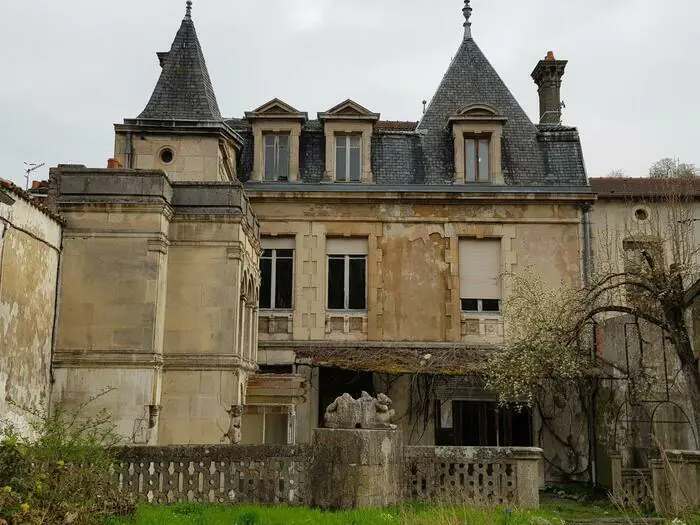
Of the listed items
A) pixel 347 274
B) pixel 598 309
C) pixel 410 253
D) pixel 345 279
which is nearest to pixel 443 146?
pixel 410 253

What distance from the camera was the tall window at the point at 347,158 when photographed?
762 inches

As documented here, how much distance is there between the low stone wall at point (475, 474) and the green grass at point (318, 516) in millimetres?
521

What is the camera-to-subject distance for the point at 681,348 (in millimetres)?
11922

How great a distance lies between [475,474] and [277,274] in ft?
32.9

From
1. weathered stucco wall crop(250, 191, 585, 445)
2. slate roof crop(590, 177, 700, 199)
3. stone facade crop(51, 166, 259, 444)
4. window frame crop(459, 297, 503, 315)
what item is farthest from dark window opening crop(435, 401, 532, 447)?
stone facade crop(51, 166, 259, 444)

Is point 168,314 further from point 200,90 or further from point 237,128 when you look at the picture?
point 237,128

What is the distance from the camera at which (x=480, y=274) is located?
1877 cm

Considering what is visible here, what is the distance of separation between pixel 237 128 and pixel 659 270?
12055 mm

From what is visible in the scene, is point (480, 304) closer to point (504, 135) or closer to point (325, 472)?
point (504, 135)

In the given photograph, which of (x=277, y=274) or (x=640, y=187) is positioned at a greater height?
(x=640, y=187)

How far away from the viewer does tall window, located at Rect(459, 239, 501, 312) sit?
61.3ft

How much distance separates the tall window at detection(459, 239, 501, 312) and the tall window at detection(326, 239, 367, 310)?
7.99 ft

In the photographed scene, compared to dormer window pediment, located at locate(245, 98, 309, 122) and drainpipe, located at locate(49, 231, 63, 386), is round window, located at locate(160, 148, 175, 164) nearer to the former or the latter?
dormer window pediment, located at locate(245, 98, 309, 122)

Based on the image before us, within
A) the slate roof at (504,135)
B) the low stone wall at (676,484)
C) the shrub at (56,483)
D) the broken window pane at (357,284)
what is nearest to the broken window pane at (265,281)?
the broken window pane at (357,284)
